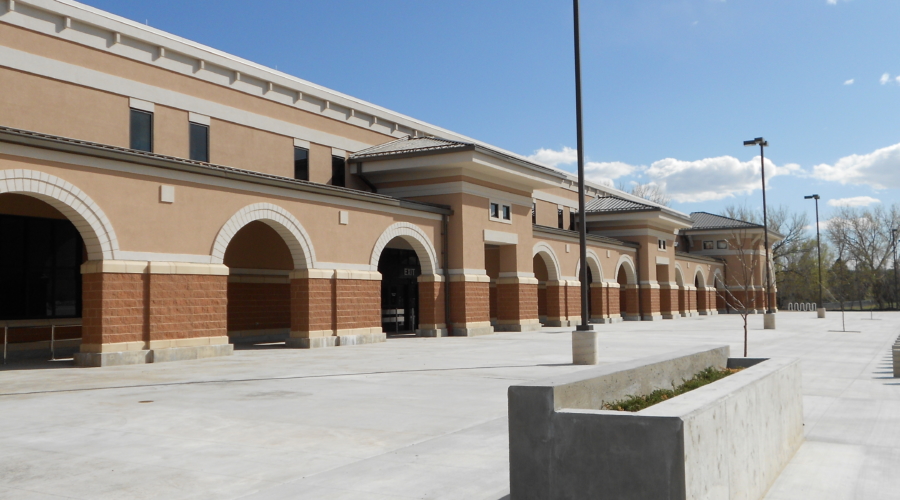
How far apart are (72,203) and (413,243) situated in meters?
14.2

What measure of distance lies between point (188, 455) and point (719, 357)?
671 cm

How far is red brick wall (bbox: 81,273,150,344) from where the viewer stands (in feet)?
56.9

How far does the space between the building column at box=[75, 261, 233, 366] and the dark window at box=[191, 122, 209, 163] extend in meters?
6.32

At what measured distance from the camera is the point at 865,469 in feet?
23.9

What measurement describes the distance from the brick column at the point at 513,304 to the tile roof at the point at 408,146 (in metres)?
7.05

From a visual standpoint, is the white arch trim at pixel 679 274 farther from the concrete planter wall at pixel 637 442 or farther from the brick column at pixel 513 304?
the concrete planter wall at pixel 637 442

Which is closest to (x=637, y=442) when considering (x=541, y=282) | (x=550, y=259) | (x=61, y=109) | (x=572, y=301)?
(x=61, y=109)

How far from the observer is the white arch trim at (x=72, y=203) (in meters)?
16.0

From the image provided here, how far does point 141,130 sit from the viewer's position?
23312mm

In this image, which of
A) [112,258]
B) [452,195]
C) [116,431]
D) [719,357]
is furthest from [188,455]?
[452,195]

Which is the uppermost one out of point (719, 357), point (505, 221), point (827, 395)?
point (505, 221)

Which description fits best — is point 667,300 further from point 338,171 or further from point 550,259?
point 338,171

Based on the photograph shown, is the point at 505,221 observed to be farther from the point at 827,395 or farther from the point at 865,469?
the point at 865,469

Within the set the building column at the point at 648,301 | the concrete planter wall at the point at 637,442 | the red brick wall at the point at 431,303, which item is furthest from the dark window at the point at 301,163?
the building column at the point at 648,301
